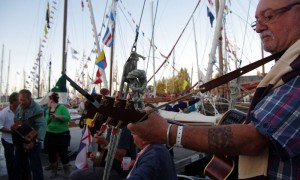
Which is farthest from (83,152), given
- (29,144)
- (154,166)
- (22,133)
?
(154,166)

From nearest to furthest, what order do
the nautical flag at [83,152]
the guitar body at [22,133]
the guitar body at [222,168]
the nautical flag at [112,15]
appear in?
the guitar body at [222,168] → the guitar body at [22,133] → the nautical flag at [83,152] → the nautical flag at [112,15]

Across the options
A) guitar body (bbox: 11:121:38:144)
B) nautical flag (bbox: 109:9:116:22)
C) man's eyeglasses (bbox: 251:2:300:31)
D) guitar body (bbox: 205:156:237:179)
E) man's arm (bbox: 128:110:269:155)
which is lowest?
guitar body (bbox: 11:121:38:144)

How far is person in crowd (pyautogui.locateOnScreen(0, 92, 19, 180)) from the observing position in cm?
557

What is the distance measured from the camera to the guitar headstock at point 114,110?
123cm

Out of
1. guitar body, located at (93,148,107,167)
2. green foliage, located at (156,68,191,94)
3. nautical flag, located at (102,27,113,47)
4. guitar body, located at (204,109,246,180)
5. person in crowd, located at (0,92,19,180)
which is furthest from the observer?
green foliage, located at (156,68,191,94)

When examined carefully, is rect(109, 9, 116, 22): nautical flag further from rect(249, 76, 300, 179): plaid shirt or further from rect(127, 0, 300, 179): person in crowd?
rect(249, 76, 300, 179): plaid shirt

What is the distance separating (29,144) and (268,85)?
4.66 m

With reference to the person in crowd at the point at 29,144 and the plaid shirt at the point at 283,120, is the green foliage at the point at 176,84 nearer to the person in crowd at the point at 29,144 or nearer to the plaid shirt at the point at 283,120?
the person in crowd at the point at 29,144

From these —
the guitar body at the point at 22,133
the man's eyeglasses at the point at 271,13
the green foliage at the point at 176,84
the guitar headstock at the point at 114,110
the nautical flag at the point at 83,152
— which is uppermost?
the green foliage at the point at 176,84

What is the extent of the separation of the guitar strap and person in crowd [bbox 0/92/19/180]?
5237 millimetres

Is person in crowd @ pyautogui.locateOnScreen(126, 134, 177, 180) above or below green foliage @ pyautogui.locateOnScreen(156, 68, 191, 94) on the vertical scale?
below

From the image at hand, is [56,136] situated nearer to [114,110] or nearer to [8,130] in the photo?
[8,130]

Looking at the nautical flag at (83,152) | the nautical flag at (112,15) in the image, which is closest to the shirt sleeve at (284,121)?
the nautical flag at (83,152)

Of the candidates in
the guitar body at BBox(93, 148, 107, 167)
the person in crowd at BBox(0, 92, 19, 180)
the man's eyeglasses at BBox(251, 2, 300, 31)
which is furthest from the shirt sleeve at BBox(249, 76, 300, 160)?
the person in crowd at BBox(0, 92, 19, 180)
